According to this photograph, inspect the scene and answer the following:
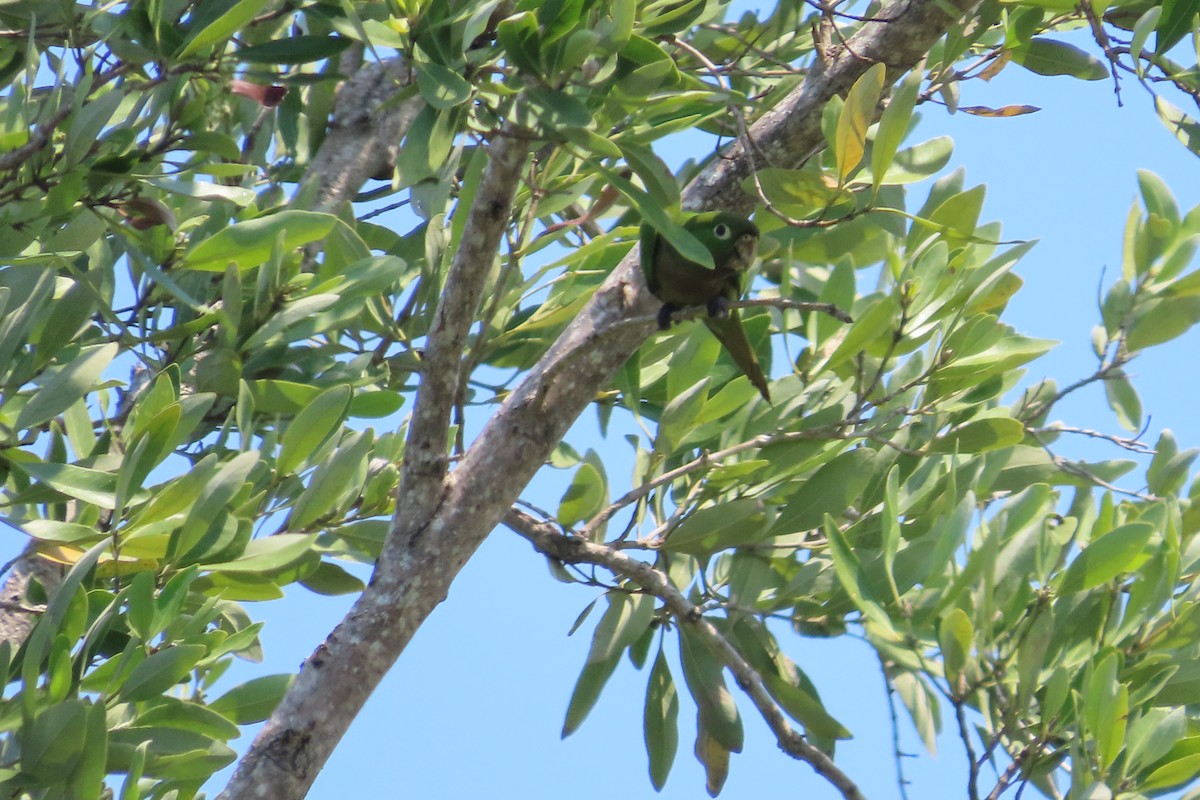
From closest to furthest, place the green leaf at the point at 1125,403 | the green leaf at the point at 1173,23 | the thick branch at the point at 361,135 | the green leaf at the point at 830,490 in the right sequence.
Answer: the green leaf at the point at 1173,23 → the green leaf at the point at 830,490 → the green leaf at the point at 1125,403 → the thick branch at the point at 361,135

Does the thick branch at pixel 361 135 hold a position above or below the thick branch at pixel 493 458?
above

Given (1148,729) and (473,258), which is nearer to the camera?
(1148,729)

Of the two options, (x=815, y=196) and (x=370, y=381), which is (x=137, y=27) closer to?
(x=370, y=381)

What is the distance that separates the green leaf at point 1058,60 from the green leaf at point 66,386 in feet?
6.06

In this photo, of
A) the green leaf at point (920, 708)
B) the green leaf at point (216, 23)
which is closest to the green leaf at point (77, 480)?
the green leaf at point (216, 23)

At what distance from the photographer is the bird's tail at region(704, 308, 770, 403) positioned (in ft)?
7.82

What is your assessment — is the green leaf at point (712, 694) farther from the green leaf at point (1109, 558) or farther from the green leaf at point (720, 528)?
the green leaf at point (1109, 558)

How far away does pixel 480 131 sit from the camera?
5.98 feet

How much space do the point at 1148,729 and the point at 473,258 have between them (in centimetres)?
125

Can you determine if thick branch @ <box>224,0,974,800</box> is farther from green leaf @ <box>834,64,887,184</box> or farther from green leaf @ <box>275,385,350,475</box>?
green leaf @ <box>834,64,887,184</box>

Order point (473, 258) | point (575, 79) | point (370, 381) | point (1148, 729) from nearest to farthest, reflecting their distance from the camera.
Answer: point (1148, 729) < point (575, 79) < point (473, 258) < point (370, 381)

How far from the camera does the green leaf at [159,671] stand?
172 centimetres

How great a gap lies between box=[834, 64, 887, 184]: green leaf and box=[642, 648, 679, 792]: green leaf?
121 centimetres

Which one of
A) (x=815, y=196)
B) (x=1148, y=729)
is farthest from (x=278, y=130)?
(x=1148, y=729)
